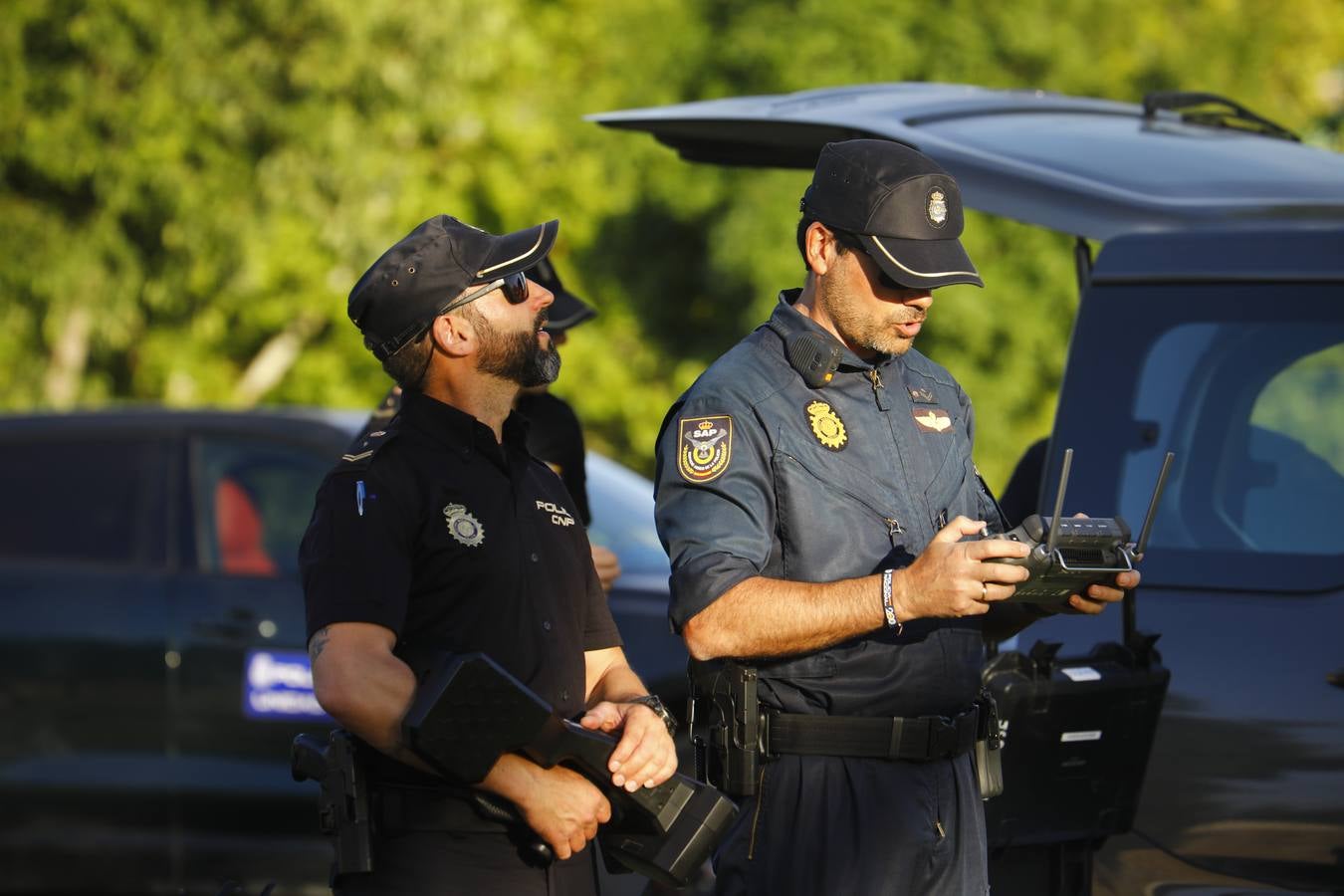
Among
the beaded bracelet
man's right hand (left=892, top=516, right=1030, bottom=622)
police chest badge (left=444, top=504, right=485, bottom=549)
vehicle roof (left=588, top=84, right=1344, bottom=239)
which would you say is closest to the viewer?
man's right hand (left=892, top=516, right=1030, bottom=622)

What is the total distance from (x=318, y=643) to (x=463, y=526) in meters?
0.31

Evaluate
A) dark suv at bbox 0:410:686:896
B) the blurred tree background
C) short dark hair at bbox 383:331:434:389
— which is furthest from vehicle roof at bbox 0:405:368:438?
the blurred tree background

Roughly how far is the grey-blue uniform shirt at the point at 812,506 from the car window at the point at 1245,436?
0.79m

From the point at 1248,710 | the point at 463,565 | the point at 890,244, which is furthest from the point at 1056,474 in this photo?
the point at 463,565

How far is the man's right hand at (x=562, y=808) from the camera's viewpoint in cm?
292

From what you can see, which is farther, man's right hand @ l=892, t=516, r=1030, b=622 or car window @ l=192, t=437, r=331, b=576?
car window @ l=192, t=437, r=331, b=576

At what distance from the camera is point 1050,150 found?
163 inches

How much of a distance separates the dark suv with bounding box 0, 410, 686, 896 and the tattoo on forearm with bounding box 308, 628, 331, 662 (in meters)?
2.90

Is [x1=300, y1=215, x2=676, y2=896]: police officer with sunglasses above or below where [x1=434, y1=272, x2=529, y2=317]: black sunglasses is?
below

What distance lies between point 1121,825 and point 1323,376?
1051 mm

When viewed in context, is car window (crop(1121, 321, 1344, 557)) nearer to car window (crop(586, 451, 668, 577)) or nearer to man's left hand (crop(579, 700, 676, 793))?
man's left hand (crop(579, 700, 676, 793))

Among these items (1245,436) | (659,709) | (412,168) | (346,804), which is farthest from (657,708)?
(412,168)

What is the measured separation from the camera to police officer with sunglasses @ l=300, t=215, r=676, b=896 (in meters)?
2.93

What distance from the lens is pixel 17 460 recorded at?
21.9 feet
